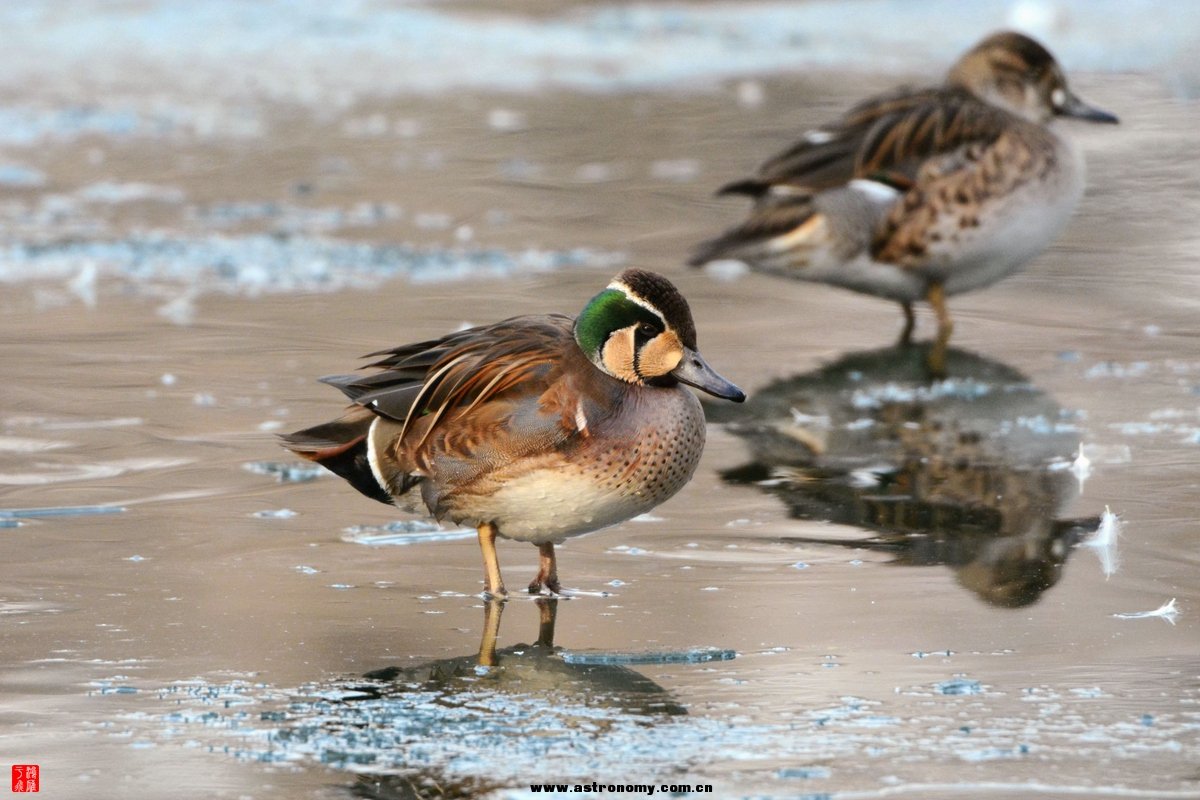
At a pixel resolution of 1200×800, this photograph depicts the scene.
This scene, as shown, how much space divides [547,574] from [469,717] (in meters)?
0.93

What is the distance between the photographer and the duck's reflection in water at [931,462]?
497 centimetres

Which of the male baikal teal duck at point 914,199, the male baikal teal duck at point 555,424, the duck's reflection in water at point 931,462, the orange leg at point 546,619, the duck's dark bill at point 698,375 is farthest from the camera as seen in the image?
the male baikal teal duck at point 914,199

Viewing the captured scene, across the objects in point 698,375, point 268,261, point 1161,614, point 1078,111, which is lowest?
point 1161,614

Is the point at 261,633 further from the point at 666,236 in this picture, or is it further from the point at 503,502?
the point at 666,236

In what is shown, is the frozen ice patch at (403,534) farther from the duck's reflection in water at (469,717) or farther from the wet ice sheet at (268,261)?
the wet ice sheet at (268,261)

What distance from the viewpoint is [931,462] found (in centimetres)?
593

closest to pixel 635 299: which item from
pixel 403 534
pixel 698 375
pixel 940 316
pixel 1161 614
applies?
pixel 698 375

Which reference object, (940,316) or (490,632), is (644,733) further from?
(940,316)

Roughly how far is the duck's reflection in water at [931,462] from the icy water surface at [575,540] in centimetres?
2

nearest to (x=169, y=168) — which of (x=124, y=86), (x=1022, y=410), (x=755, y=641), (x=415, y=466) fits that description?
(x=124, y=86)

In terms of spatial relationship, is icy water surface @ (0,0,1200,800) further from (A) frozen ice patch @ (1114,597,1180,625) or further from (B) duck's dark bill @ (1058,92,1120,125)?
(B) duck's dark bill @ (1058,92,1120,125)

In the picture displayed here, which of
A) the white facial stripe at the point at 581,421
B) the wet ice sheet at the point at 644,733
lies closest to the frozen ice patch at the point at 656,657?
the wet ice sheet at the point at 644,733

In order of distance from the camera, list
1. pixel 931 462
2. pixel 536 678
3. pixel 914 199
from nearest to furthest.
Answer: pixel 536 678, pixel 931 462, pixel 914 199

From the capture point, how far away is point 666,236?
9.70 m
